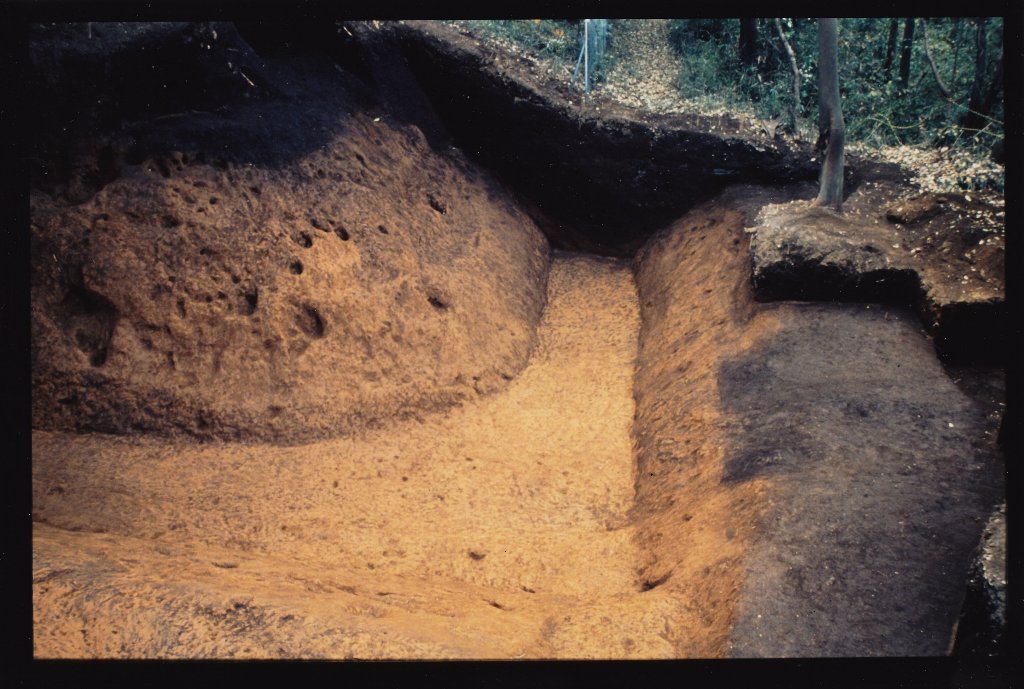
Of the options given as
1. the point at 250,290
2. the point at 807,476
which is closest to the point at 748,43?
the point at 807,476

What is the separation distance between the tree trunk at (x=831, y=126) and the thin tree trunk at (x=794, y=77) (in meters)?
0.70

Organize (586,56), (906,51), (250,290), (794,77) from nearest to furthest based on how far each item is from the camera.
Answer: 1. (250,290)
2. (906,51)
3. (794,77)
4. (586,56)

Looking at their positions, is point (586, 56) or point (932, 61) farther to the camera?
point (586, 56)

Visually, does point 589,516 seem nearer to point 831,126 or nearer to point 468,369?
point 468,369

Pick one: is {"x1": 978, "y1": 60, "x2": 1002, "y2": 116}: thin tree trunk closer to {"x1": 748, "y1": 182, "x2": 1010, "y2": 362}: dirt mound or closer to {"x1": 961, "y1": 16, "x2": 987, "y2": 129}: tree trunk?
{"x1": 961, "y1": 16, "x2": 987, "y2": 129}: tree trunk

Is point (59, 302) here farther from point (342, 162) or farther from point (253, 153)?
point (342, 162)

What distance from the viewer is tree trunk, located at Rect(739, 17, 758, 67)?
7203 millimetres

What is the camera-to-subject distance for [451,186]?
7.25 metres

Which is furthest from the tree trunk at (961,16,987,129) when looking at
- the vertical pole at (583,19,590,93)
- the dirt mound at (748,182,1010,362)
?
the vertical pole at (583,19,590,93)

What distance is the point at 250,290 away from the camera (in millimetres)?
5652

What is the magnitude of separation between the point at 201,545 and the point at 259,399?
1379 mm

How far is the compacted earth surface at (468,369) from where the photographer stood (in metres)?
3.54

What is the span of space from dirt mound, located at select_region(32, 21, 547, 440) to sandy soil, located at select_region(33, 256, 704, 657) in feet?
0.97

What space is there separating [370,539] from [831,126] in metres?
4.65
